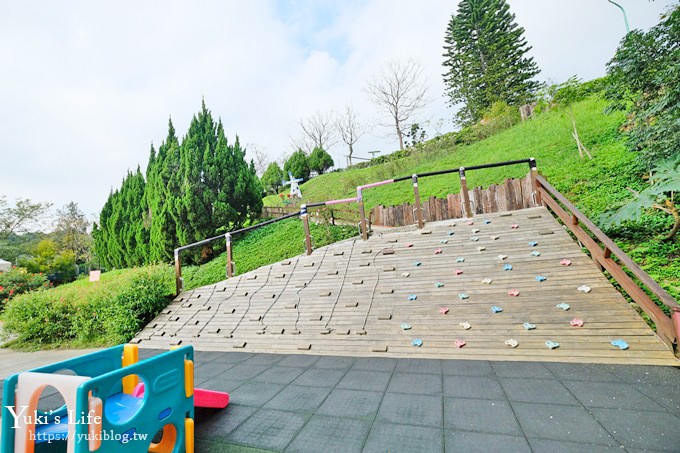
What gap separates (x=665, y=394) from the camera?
1.89 meters

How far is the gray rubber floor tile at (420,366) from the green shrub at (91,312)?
4.81 m

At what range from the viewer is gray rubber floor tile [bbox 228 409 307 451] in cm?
173

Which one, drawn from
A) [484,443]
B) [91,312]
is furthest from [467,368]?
[91,312]

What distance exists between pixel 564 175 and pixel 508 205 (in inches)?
132

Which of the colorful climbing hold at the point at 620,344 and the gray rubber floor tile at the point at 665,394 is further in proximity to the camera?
the colorful climbing hold at the point at 620,344

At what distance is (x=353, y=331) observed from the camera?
350 centimetres

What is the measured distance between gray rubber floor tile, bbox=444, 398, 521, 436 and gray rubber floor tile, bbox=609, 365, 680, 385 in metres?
1.03

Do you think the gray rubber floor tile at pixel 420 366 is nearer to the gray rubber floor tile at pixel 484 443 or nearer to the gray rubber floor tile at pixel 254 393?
the gray rubber floor tile at pixel 484 443

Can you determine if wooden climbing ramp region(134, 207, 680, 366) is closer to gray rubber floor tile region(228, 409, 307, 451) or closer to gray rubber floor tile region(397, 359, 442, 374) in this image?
gray rubber floor tile region(397, 359, 442, 374)

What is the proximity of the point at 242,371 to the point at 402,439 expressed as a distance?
2.00 m

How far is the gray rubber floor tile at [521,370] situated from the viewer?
230cm

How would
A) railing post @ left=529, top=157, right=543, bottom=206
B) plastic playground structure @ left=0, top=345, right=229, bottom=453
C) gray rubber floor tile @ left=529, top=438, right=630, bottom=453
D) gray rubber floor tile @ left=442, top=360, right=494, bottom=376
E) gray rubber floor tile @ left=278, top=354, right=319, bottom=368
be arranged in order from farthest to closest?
railing post @ left=529, top=157, right=543, bottom=206 < gray rubber floor tile @ left=278, top=354, right=319, bottom=368 < gray rubber floor tile @ left=442, top=360, right=494, bottom=376 < gray rubber floor tile @ left=529, top=438, right=630, bottom=453 < plastic playground structure @ left=0, top=345, right=229, bottom=453

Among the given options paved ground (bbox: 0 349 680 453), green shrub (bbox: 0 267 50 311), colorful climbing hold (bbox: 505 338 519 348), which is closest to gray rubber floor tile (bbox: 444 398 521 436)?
paved ground (bbox: 0 349 680 453)

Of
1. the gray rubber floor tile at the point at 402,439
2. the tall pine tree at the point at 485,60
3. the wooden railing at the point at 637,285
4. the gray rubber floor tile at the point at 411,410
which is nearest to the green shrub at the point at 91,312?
the gray rubber floor tile at the point at 411,410
